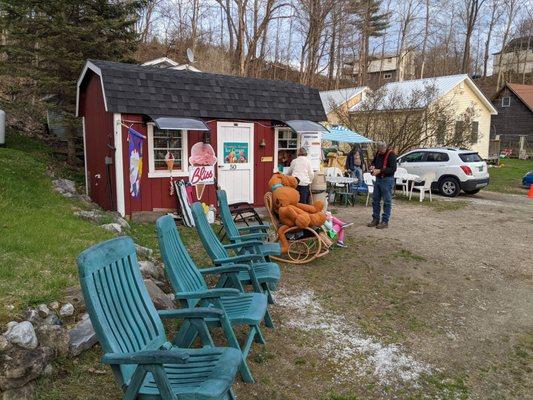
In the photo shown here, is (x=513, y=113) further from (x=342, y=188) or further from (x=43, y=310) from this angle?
(x=43, y=310)

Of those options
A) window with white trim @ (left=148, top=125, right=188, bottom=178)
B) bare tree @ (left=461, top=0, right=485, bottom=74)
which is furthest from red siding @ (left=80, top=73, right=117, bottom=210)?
bare tree @ (left=461, top=0, right=485, bottom=74)

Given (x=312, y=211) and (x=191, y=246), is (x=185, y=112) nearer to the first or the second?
(x=191, y=246)

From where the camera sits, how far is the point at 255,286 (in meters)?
4.03

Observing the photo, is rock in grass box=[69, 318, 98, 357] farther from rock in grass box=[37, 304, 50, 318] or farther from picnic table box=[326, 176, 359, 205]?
picnic table box=[326, 176, 359, 205]

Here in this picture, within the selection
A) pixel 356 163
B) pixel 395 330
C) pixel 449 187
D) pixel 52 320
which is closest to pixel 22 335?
pixel 52 320

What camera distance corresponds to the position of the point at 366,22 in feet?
90.4

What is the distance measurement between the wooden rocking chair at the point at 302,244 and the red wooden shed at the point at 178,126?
10.5ft

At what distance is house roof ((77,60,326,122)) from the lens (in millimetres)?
8422

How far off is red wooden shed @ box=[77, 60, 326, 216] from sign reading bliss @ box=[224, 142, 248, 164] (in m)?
0.02

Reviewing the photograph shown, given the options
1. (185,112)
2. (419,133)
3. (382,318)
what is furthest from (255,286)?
(419,133)

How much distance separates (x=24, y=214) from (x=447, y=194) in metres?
12.6

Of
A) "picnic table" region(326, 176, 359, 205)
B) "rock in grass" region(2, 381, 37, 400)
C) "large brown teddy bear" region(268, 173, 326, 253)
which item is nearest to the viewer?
"rock in grass" region(2, 381, 37, 400)

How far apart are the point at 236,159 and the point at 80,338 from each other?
6931 mm

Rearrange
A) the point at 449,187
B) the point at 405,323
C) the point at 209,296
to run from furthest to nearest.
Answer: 1. the point at 449,187
2. the point at 405,323
3. the point at 209,296
